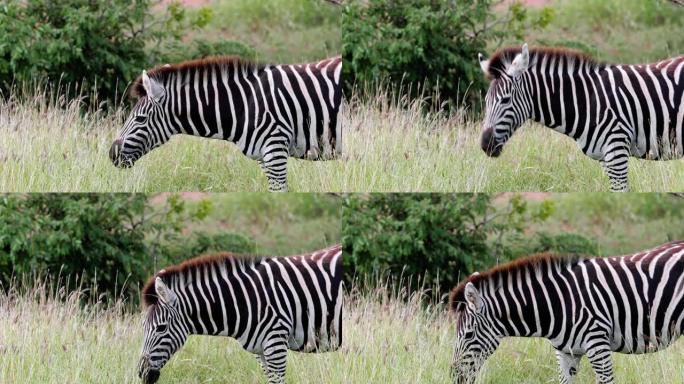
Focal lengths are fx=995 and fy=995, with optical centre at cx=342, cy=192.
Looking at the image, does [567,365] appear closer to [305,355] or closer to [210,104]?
[305,355]

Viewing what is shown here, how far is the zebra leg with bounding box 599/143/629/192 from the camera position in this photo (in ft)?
30.9

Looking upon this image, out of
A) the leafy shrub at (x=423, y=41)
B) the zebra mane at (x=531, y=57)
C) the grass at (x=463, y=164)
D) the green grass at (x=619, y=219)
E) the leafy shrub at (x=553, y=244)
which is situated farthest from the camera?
the green grass at (x=619, y=219)

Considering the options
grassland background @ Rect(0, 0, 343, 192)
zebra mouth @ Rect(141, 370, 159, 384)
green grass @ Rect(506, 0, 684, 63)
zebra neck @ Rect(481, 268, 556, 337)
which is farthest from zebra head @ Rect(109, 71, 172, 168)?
green grass @ Rect(506, 0, 684, 63)

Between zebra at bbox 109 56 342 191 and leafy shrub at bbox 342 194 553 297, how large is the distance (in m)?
1.64

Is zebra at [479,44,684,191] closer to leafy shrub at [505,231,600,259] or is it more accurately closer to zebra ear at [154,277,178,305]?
leafy shrub at [505,231,600,259]

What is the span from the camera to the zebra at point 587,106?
9.48 metres

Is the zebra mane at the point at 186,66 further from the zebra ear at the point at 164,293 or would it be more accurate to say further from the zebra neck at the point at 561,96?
the zebra neck at the point at 561,96

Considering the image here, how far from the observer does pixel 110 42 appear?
12.5m

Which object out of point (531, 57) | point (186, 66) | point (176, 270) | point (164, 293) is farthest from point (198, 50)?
point (164, 293)

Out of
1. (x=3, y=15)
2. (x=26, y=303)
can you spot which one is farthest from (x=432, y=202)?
(x=3, y=15)

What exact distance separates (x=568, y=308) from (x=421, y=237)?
289 centimetres

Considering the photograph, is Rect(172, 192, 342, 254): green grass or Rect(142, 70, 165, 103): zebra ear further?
Rect(172, 192, 342, 254): green grass

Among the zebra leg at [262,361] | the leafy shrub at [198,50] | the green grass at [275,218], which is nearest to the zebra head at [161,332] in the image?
the zebra leg at [262,361]

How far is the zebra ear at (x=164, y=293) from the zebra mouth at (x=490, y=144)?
3.28 meters
